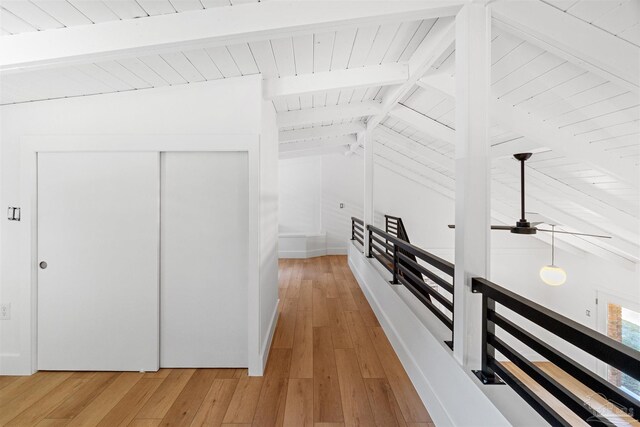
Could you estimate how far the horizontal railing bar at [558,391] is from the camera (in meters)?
0.97

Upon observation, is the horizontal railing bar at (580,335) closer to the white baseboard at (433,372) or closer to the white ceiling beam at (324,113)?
the white baseboard at (433,372)

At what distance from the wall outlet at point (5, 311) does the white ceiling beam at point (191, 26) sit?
1929 millimetres

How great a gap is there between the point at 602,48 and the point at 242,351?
2.94 metres

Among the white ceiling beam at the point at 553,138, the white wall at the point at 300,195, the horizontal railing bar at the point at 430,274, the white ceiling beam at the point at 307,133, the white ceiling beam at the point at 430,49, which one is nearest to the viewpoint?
the white ceiling beam at the point at 430,49

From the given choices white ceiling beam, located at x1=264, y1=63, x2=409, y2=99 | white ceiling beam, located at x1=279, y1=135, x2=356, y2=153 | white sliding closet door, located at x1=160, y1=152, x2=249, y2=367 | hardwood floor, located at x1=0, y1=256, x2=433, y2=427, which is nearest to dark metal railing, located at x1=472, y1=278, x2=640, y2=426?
hardwood floor, located at x1=0, y1=256, x2=433, y2=427

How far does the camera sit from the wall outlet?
2.48 metres

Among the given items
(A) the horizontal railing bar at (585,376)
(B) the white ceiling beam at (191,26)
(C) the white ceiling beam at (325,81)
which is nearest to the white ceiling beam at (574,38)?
(B) the white ceiling beam at (191,26)

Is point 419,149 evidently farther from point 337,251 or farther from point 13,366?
point 13,366

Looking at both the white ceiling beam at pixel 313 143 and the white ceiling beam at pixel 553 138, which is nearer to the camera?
the white ceiling beam at pixel 553 138

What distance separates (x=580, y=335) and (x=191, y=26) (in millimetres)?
2116

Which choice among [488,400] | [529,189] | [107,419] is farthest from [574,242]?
[107,419]

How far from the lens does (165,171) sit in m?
2.49

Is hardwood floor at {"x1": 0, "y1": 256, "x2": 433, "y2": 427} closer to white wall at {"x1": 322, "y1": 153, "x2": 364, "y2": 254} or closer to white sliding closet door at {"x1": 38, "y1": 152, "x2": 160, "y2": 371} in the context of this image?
white sliding closet door at {"x1": 38, "y1": 152, "x2": 160, "y2": 371}

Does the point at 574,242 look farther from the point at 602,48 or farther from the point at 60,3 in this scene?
the point at 60,3
